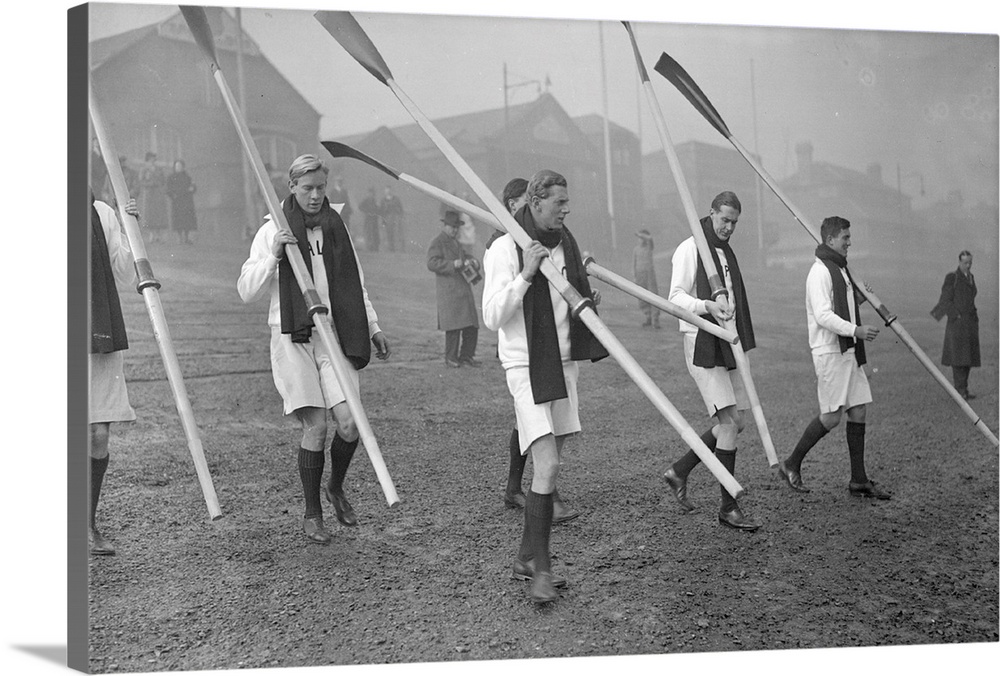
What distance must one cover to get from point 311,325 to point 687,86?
2.27 m

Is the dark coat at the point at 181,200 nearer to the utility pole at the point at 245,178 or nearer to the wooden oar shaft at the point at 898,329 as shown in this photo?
the utility pole at the point at 245,178

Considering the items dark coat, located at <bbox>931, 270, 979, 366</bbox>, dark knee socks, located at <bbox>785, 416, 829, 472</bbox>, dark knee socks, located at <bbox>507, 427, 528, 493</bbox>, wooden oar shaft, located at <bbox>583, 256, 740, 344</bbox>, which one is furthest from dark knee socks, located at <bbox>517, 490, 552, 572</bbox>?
dark coat, located at <bbox>931, 270, 979, 366</bbox>

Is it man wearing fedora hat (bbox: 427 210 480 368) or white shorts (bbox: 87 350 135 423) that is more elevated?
man wearing fedora hat (bbox: 427 210 480 368)

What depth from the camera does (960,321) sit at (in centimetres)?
603

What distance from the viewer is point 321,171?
16.3 feet

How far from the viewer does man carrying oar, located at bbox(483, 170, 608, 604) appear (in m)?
4.65

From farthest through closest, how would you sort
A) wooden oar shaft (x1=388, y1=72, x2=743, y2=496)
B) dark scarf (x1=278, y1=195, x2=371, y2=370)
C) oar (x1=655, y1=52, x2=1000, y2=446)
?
oar (x1=655, y1=52, x2=1000, y2=446)
dark scarf (x1=278, y1=195, x2=371, y2=370)
wooden oar shaft (x1=388, y1=72, x2=743, y2=496)

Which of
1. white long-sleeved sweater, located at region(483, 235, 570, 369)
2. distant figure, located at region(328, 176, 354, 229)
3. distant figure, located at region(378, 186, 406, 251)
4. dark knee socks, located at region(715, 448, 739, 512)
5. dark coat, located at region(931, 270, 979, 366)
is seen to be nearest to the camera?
white long-sleeved sweater, located at region(483, 235, 570, 369)

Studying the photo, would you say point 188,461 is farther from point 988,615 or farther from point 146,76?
point 988,615

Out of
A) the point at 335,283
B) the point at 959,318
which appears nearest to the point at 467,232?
the point at 335,283

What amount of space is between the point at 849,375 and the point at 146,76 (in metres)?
3.71

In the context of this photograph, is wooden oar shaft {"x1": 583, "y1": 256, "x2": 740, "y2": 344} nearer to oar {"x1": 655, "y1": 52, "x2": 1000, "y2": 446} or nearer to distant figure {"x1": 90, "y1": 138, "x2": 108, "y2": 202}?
oar {"x1": 655, "y1": 52, "x2": 1000, "y2": 446}

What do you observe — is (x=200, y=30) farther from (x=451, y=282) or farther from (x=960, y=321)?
(x=960, y=321)

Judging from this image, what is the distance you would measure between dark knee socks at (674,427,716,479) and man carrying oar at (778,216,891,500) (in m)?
0.61
